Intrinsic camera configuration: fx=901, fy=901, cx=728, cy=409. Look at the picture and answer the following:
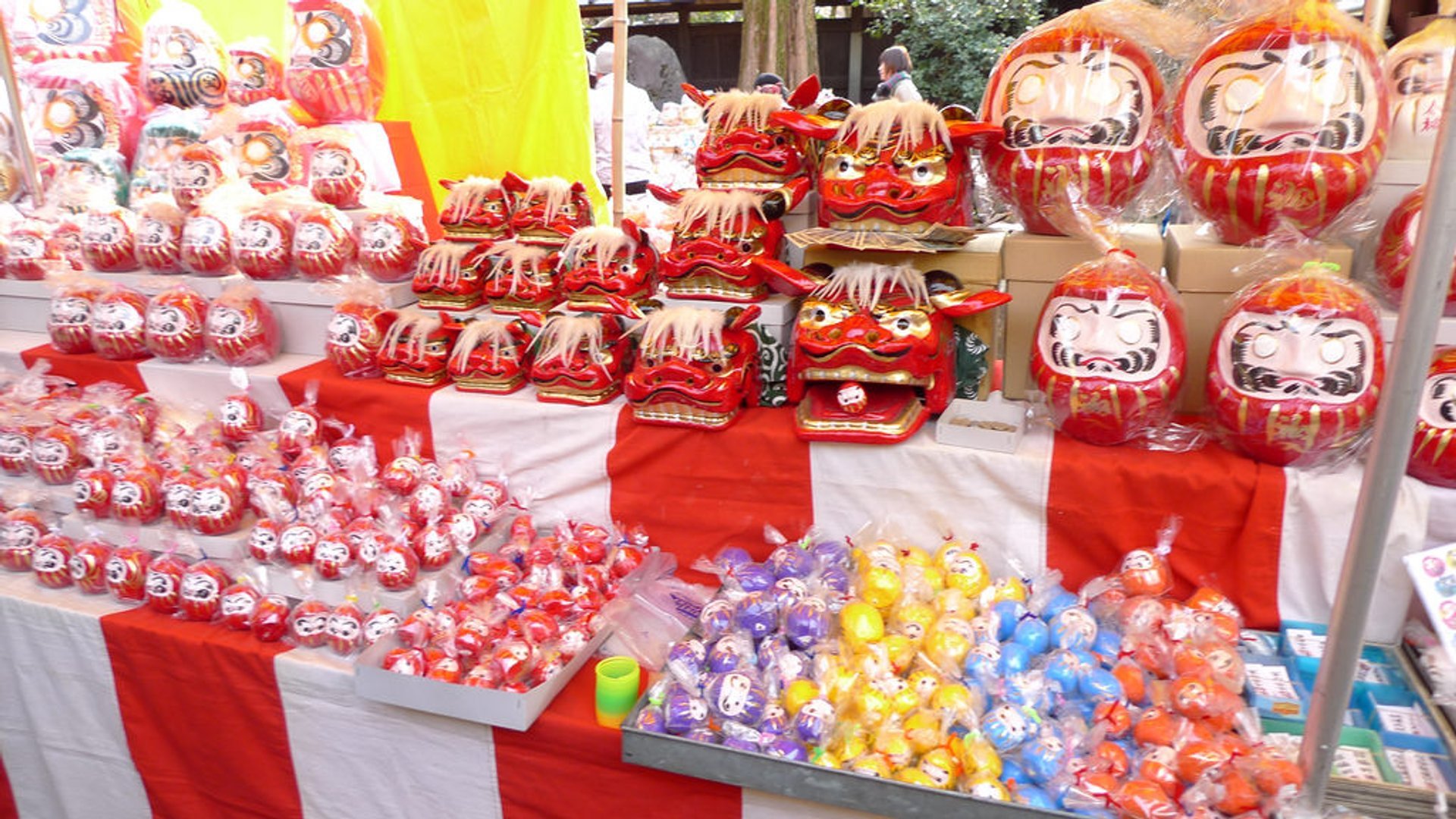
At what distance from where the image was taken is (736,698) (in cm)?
147

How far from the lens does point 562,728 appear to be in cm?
158

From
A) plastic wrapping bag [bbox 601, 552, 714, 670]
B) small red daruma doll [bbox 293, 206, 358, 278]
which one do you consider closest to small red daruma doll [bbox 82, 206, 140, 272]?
small red daruma doll [bbox 293, 206, 358, 278]

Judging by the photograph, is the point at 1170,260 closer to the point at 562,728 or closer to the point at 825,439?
the point at 825,439

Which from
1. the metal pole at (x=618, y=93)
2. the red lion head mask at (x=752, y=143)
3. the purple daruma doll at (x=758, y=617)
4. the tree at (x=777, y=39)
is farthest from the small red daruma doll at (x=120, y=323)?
the tree at (x=777, y=39)

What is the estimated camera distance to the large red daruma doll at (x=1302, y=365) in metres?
1.55

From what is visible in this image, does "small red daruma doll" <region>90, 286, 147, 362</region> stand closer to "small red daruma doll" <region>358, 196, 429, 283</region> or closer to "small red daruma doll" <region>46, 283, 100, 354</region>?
"small red daruma doll" <region>46, 283, 100, 354</region>

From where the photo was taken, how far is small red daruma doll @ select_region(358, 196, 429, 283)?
2514 millimetres

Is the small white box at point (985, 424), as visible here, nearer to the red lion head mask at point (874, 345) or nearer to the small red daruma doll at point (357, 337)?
the red lion head mask at point (874, 345)

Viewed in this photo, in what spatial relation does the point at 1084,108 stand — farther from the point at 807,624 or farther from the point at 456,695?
the point at 456,695

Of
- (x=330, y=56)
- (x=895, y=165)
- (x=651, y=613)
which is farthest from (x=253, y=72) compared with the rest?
(x=651, y=613)

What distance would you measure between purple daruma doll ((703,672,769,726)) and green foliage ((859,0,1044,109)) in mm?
8436

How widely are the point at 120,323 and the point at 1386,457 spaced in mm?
2861

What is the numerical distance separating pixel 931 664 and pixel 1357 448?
911mm

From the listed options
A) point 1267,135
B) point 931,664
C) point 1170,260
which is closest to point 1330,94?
point 1267,135
